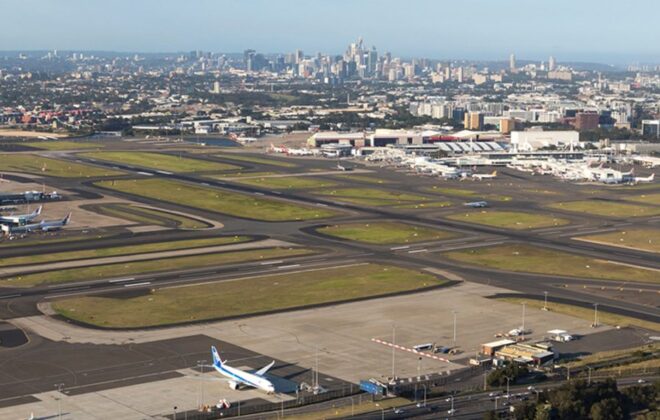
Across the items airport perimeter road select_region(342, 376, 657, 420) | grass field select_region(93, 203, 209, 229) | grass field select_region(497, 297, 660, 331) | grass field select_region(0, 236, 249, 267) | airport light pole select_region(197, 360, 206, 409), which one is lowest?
grass field select_region(93, 203, 209, 229)

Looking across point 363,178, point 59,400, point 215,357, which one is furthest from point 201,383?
point 363,178

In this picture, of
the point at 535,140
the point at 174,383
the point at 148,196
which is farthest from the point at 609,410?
the point at 535,140

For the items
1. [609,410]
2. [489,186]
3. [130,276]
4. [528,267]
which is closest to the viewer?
[609,410]

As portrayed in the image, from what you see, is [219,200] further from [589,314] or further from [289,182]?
[589,314]

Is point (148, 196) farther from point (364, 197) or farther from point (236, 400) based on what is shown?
point (236, 400)

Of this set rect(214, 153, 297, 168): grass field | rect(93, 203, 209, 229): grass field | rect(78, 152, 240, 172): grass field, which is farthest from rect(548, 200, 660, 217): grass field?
rect(78, 152, 240, 172): grass field

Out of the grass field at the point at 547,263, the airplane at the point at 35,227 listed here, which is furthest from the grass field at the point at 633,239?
the airplane at the point at 35,227

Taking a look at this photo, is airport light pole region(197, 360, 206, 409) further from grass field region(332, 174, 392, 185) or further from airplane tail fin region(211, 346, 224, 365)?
grass field region(332, 174, 392, 185)
